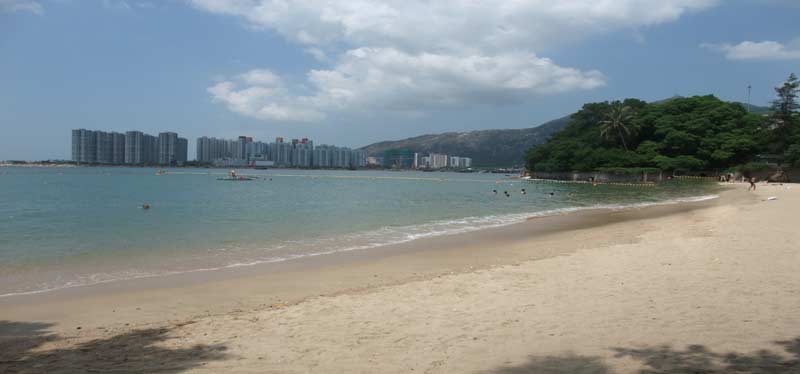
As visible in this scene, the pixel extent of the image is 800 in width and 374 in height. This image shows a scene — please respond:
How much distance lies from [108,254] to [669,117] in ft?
313

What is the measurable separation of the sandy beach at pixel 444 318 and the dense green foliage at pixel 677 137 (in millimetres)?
71764

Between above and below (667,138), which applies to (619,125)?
above

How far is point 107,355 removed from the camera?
16.8ft

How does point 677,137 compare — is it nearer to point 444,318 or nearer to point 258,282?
point 258,282

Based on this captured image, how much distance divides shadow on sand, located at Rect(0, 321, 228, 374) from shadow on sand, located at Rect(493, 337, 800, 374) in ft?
9.86

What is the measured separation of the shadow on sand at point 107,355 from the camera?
15.5 ft

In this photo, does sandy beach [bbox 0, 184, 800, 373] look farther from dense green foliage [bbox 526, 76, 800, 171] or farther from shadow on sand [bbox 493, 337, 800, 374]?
dense green foliage [bbox 526, 76, 800, 171]

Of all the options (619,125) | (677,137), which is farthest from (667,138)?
(619,125)

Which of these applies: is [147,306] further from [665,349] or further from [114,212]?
[114,212]

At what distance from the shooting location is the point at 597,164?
85.2 metres

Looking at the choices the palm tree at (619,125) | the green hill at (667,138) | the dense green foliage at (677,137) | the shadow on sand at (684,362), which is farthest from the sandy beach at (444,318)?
the palm tree at (619,125)

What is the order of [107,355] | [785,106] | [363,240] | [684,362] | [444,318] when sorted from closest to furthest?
[684,362] → [107,355] → [444,318] → [363,240] → [785,106]

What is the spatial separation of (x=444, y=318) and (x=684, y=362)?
8.76 feet

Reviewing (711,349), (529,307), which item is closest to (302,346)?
(529,307)
